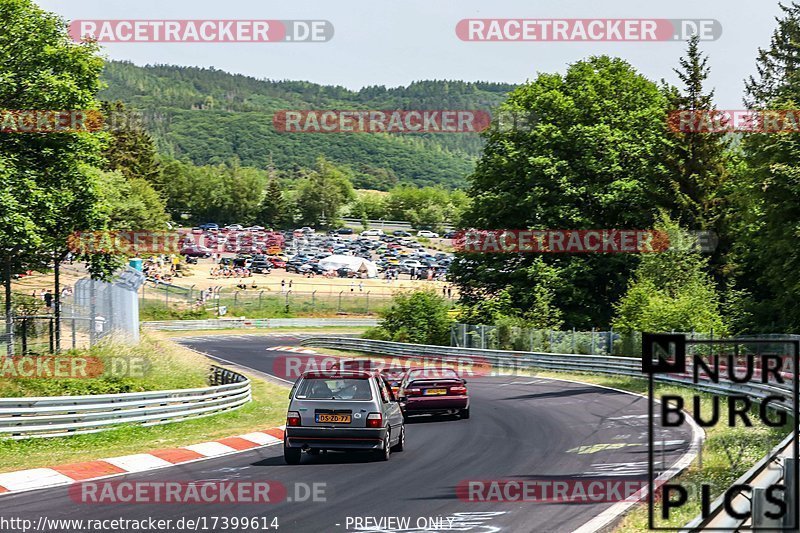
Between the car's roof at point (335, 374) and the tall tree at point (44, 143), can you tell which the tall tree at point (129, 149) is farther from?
the car's roof at point (335, 374)

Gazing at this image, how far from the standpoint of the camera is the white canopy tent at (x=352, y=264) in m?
108

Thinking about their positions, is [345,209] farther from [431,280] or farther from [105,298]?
[105,298]

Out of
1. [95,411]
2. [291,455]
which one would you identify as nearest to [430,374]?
[95,411]

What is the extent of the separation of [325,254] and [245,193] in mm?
48223

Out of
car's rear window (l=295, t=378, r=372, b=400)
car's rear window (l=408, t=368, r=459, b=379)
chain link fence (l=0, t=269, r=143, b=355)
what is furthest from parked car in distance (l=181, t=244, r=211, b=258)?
car's rear window (l=295, t=378, r=372, b=400)

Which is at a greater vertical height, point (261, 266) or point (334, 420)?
point (261, 266)

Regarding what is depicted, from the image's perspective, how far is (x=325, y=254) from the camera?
120438 millimetres

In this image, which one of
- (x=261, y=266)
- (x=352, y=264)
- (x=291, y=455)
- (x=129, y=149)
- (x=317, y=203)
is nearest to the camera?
(x=291, y=455)

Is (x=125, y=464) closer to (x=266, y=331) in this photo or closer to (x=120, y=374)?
(x=120, y=374)

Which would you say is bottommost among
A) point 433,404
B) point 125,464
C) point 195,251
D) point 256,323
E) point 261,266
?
point 256,323

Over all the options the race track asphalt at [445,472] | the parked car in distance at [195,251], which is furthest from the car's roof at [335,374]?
the parked car in distance at [195,251]

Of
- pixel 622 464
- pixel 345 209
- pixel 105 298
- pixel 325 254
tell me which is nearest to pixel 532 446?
pixel 622 464

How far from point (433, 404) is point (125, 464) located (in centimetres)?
995

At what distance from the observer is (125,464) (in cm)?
1661
